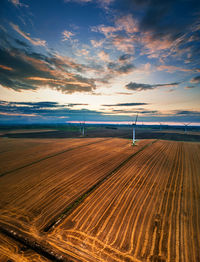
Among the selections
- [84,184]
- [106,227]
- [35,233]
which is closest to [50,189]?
[84,184]

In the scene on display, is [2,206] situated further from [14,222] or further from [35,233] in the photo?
[35,233]

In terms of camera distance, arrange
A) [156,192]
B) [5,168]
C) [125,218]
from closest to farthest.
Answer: [125,218] < [156,192] < [5,168]

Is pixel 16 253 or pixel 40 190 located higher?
pixel 40 190

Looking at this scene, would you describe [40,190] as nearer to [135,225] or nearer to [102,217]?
[102,217]

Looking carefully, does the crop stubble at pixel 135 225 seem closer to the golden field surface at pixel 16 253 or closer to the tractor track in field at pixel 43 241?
the tractor track in field at pixel 43 241

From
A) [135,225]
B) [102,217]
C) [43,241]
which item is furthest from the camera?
[102,217]

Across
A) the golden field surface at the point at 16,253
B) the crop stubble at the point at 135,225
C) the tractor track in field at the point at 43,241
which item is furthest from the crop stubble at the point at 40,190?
the crop stubble at the point at 135,225

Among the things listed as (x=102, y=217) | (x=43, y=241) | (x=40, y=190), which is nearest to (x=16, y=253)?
(x=43, y=241)
